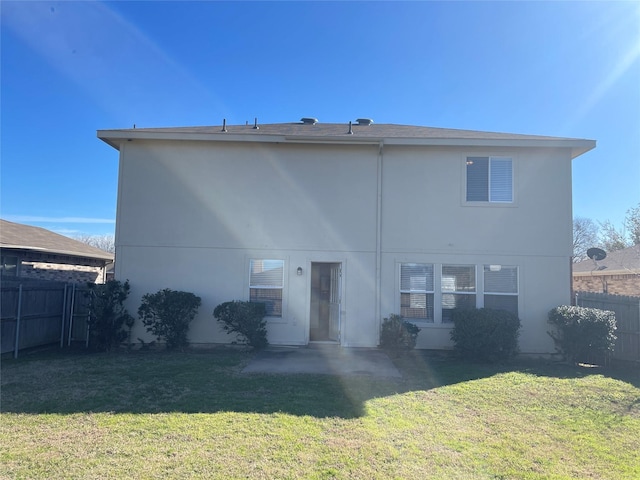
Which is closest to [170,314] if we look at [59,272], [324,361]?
[324,361]

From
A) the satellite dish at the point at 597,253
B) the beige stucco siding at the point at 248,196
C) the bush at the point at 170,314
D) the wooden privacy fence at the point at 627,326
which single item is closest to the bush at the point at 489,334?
the wooden privacy fence at the point at 627,326

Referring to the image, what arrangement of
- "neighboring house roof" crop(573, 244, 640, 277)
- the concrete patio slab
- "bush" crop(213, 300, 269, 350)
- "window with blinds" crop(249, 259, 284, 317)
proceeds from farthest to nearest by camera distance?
1. "neighboring house roof" crop(573, 244, 640, 277)
2. "window with blinds" crop(249, 259, 284, 317)
3. "bush" crop(213, 300, 269, 350)
4. the concrete patio slab

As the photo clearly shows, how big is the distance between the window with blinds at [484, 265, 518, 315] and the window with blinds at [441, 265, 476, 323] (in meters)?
0.34

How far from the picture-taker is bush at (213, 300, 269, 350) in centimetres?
939

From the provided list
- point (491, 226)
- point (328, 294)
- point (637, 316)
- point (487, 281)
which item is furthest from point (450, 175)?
point (637, 316)

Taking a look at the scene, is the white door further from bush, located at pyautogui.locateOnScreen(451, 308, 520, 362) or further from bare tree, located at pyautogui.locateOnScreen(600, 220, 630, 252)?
bare tree, located at pyautogui.locateOnScreen(600, 220, 630, 252)

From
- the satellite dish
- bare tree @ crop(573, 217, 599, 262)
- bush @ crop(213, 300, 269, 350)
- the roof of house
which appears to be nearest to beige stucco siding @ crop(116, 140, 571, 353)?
bush @ crop(213, 300, 269, 350)

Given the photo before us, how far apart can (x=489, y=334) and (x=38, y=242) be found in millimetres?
15609

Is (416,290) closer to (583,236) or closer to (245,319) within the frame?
(245,319)

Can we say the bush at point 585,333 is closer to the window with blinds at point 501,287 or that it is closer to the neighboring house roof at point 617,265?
the window with blinds at point 501,287

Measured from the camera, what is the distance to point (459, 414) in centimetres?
546

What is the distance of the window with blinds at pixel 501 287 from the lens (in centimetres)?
1005

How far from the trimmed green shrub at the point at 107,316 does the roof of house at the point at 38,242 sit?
5769 mm

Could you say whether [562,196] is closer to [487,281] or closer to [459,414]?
[487,281]
